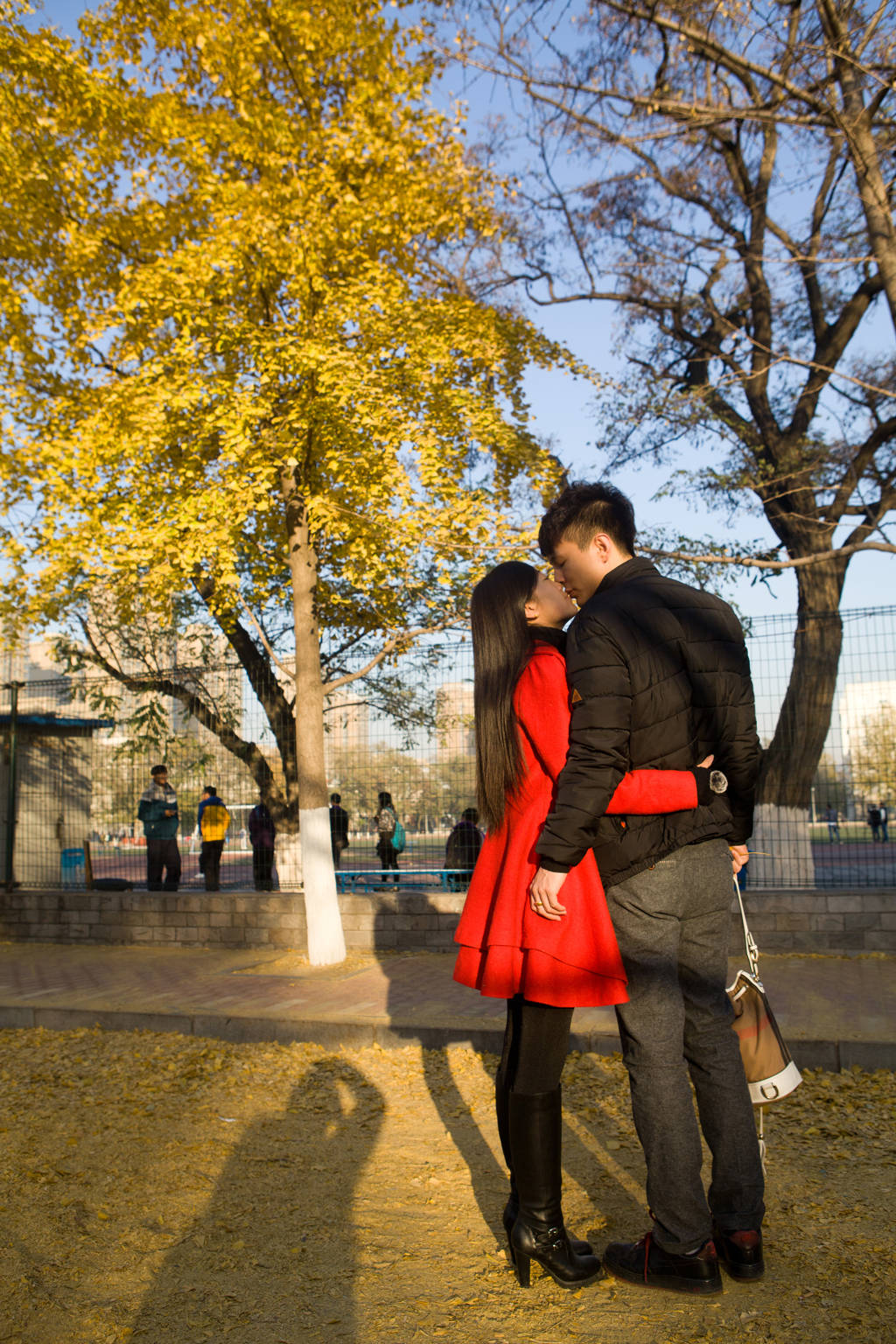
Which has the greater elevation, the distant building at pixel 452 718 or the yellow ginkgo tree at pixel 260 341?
the yellow ginkgo tree at pixel 260 341

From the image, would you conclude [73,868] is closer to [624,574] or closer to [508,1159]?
[508,1159]

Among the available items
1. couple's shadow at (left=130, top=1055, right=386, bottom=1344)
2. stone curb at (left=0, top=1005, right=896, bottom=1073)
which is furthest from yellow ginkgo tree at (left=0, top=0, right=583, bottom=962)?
couple's shadow at (left=130, top=1055, right=386, bottom=1344)

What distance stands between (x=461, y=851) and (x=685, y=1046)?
20.7 feet

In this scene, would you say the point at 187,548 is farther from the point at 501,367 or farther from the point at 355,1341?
the point at 355,1341

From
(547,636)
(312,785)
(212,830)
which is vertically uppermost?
(547,636)

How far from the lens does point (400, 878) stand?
9445 millimetres

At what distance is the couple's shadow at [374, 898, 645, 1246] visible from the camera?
315 cm

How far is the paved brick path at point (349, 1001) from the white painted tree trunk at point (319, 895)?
0.55ft

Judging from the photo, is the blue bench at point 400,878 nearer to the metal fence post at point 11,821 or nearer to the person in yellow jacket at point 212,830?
the person in yellow jacket at point 212,830

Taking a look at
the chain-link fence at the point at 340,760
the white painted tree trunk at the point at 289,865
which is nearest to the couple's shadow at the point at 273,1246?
the chain-link fence at the point at 340,760

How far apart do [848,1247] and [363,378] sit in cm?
704

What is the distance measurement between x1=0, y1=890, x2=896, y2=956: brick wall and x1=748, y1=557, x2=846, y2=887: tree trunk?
0.27m

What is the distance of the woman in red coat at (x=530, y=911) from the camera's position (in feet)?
8.16

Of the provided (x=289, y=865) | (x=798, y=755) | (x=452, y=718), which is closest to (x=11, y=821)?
(x=289, y=865)
